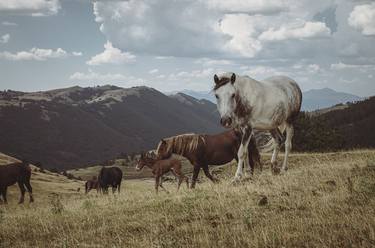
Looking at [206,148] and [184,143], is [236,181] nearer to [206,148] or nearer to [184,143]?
[206,148]

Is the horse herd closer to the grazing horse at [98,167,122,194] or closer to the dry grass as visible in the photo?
the dry grass

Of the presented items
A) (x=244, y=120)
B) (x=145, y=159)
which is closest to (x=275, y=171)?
(x=244, y=120)

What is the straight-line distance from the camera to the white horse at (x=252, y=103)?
12.0m

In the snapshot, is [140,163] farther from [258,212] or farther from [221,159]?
[258,212]

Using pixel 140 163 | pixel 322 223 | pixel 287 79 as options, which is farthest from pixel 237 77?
pixel 140 163

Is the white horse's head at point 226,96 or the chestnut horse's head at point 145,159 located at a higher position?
the white horse's head at point 226,96

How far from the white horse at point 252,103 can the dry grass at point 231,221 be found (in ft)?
7.13

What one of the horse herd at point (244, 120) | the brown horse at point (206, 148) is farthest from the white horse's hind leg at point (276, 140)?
the brown horse at point (206, 148)

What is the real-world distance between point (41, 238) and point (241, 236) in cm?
387

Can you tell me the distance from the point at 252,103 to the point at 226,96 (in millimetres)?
1146

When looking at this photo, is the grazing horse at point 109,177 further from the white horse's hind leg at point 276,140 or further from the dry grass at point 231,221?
the dry grass at point 231,221

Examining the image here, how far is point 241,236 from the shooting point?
6480 mm

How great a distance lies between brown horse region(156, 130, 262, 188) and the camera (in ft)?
52.8

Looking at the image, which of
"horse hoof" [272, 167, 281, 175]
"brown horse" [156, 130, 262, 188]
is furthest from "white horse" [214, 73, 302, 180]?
"brown horse" [156, 130, 262, 188]
